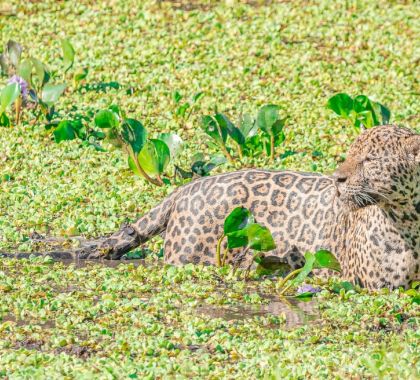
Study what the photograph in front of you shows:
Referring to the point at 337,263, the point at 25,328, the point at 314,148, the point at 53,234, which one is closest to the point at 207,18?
the point at 314,148

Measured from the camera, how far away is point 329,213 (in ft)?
30.1

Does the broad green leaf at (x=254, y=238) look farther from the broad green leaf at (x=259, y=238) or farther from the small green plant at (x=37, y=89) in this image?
the small green plant at (x=37, y=89)

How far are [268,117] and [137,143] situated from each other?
119cm

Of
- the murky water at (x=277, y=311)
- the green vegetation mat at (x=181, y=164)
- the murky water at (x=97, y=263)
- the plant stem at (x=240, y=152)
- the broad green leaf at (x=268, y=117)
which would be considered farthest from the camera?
the plant stem at (x=240, y=152)

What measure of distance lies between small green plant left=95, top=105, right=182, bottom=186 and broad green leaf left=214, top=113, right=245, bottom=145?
1.34 ft

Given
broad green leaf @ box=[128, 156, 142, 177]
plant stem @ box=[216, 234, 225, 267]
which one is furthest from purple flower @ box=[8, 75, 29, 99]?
plant stem @ box=[216, 234, 225, 267]

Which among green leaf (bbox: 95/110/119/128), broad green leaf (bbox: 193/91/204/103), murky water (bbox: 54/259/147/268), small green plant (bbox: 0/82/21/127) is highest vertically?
small green plant (bbox: 0/82/21/127)

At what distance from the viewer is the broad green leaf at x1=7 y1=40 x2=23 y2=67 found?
43.3 ft

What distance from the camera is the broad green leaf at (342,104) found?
38.3 ft

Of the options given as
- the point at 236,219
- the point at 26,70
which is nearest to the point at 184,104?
the point at 26,70

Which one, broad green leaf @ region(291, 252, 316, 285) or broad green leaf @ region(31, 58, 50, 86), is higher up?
broad green leaf @ region(31, 58, 50, 86)

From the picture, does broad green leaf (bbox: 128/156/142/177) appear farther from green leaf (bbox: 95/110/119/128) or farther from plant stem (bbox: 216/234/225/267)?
plant stem (bbox: 216/234/225/267)

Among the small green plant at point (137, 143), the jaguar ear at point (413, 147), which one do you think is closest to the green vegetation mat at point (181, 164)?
the small green plant at point (137, 143)

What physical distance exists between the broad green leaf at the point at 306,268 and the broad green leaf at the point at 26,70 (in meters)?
5.00
